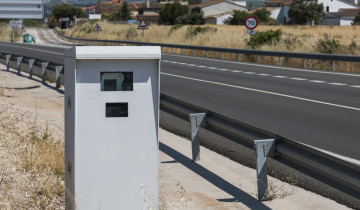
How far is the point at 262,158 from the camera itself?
6895 millimetres

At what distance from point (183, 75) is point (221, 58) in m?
10.6

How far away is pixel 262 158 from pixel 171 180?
1.47m

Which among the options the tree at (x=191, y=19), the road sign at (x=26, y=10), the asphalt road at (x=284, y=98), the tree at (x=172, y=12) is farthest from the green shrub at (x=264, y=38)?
the tree at (x=172, y=12)

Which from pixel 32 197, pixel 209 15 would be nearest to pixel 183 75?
pixel 32 197

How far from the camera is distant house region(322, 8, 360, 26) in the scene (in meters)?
153

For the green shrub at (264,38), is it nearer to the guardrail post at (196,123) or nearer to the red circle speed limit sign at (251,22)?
the red circle speed limit sign at (251,22)

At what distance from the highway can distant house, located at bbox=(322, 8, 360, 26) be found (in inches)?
5079

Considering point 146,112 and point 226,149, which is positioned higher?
point 146,112

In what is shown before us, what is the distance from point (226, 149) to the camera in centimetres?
1034

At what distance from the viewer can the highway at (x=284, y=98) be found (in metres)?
11.9

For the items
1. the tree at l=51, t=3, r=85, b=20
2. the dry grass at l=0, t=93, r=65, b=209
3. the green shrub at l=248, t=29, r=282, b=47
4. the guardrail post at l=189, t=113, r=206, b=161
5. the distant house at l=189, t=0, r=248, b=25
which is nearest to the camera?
the dry grass at l=0, t=93, r=65, b=209

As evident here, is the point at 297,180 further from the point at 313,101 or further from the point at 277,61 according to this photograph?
the point at 277,61

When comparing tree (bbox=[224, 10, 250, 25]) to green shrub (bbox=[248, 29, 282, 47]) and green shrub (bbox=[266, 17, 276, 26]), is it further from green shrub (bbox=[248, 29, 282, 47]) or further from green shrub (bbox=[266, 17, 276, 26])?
green shrub (bbox=[248, 29, 282, 47])

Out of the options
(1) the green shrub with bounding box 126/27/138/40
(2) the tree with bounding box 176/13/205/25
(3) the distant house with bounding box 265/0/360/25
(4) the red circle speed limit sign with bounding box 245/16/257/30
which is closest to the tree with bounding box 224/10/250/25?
(2) the tree with bounding box 176/13/205/25
